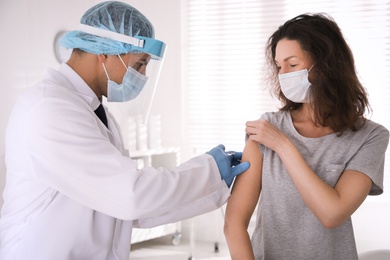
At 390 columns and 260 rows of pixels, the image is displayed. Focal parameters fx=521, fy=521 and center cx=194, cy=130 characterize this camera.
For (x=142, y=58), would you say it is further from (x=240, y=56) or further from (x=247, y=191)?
(x=240, y=56)

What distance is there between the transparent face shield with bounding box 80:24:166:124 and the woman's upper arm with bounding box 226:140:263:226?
1.45ft

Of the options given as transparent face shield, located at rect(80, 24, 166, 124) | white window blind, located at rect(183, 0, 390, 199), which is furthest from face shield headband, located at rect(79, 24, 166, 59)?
white window blind, located at rect(183, 0, 390, 199)

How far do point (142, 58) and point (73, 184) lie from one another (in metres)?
0.51

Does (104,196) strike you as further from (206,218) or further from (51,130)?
(206,218)

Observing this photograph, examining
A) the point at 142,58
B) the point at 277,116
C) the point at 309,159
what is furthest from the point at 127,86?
the point at 309,159

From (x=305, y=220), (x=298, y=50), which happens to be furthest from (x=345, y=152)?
(x=298, y=50)

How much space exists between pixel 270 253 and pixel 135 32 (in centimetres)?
82

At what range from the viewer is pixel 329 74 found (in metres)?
1.67

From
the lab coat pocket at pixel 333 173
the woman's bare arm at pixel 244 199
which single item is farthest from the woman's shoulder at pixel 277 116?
the lab coat pocket at pixel 333 173

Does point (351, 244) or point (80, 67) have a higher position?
point (80, 67)

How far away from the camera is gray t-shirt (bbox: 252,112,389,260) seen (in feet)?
5.06

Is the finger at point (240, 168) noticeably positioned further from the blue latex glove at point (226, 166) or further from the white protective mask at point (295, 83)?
the white protective mask at point (295, 83)

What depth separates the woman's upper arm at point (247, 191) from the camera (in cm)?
162

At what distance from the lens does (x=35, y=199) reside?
148cm
